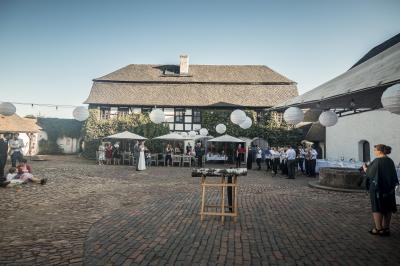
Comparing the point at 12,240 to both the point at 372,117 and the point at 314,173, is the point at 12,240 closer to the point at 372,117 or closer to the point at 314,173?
the point at 314,173

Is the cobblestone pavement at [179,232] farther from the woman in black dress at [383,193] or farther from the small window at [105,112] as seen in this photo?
the small window at [105,112]

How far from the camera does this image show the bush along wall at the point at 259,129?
2491 cm

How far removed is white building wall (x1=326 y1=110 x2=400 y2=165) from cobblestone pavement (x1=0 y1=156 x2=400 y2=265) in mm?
8934

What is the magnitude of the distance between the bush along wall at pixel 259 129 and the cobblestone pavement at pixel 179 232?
1686 centimetres

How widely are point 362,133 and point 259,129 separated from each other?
30.6ft

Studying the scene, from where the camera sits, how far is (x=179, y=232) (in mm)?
4766

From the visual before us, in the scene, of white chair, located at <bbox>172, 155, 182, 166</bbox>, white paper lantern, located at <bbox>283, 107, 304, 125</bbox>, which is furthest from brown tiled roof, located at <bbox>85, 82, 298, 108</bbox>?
white paper lantern, located at <bbox>283, 107, 304, 125</bbox>

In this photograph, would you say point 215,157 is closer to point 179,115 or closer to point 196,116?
point 196,116

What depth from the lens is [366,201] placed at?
8.07 meters

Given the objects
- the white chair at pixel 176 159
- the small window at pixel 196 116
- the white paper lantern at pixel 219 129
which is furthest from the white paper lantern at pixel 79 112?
the small window at pixel 196 116

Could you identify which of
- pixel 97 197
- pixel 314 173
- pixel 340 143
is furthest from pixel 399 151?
pixel 97 197

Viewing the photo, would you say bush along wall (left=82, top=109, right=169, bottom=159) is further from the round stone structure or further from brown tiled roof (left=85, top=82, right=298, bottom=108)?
the round stone structure

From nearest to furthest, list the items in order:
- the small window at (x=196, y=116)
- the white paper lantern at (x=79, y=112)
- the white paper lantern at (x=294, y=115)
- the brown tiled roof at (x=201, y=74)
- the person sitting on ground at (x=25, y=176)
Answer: the white paper lantern at (x=294, y=115)
the person sitting on ground at (x=25, y=176)
the white paper lantern at (x=79, y=112)
the small window at (x=196, y=116)
the brown tiled roof at (x=201, y=74)

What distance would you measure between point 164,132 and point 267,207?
18811 mm
